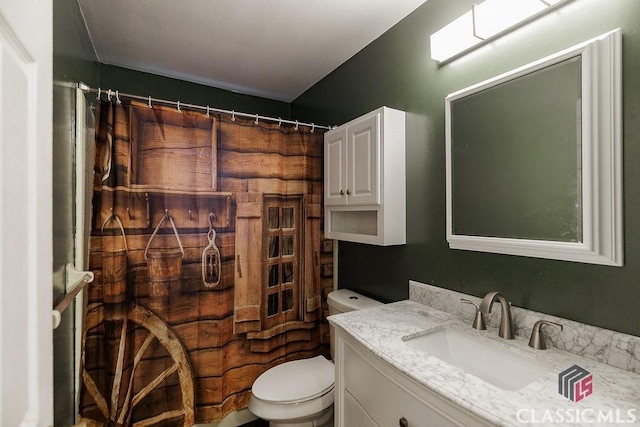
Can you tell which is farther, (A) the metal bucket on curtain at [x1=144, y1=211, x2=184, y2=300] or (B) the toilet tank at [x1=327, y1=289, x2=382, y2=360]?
(B) the toilet tank at [x1=327, y1=289, x2=382, y2=360]

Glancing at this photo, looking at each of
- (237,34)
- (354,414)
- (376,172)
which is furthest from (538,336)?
(237,34)

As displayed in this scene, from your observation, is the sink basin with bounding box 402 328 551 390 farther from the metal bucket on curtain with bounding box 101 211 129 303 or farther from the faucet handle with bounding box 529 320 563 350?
the metal bucket on curtain with bounding box 101 211 129 303

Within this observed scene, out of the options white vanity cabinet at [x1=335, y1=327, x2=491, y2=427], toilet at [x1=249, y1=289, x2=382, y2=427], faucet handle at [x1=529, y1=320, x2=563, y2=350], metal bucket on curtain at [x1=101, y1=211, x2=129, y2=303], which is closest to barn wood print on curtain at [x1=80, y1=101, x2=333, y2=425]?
metal bucket on curtain at [x1=101, y1=211, x2=129, y2=303]

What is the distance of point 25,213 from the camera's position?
1.63 ft

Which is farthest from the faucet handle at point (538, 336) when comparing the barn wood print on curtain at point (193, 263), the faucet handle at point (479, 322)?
the barn wood print on curtain at point (193, 263)

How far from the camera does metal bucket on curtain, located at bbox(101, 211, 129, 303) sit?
1.49 metres

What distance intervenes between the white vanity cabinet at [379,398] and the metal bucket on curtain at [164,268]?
3.21ft

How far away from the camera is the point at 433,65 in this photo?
1.46 metres

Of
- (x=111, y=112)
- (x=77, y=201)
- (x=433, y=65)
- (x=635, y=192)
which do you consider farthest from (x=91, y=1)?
(x=635, y=192)

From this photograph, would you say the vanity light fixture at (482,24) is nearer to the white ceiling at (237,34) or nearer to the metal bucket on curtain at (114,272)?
the white ceiling at (237,34)

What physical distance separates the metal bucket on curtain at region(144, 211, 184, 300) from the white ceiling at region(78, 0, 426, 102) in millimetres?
1102

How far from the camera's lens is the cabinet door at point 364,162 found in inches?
61.1

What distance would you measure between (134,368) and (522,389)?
1.73 m

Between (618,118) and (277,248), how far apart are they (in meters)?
1.66
